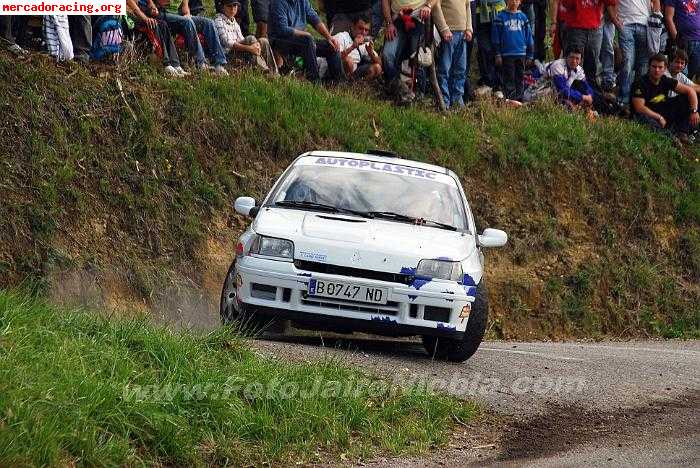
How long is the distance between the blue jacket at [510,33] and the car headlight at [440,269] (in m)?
9.84

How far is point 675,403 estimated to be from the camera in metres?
9.93

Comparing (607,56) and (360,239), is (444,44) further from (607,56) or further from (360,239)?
(360,239)

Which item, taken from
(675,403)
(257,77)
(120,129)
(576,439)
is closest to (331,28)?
(257,77)

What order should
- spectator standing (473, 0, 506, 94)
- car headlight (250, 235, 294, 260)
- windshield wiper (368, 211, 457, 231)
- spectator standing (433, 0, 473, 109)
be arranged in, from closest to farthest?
car headlight (250, 235, 294, 260)
windshield wiper (368, 211, 457, 231)
spectator standing (433, 0, 473, 109)
spectator standing (473, 0, 506, 94)

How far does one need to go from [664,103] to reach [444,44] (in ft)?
16.9

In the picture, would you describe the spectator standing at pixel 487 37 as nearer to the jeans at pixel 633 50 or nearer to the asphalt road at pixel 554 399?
the jeans at pixel 633 50

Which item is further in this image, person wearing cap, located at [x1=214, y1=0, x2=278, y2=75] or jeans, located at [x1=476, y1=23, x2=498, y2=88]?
jeans, located at [x1=476, y1=23, x2=498, y2=88]

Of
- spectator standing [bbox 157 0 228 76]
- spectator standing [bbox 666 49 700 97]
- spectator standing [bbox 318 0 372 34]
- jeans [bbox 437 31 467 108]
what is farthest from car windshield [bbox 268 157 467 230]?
spectator standing [bbox 666 49 700 97]

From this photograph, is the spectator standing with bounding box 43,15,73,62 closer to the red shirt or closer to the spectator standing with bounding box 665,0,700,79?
the red shirt

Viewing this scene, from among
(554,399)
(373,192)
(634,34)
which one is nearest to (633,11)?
(634,34)

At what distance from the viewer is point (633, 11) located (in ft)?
71.1

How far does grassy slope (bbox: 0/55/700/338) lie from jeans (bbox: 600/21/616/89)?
0.77 meters

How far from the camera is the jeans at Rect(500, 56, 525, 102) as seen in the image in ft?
67.8

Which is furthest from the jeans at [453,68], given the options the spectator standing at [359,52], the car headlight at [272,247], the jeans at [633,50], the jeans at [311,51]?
the car headlight at [272,247]
